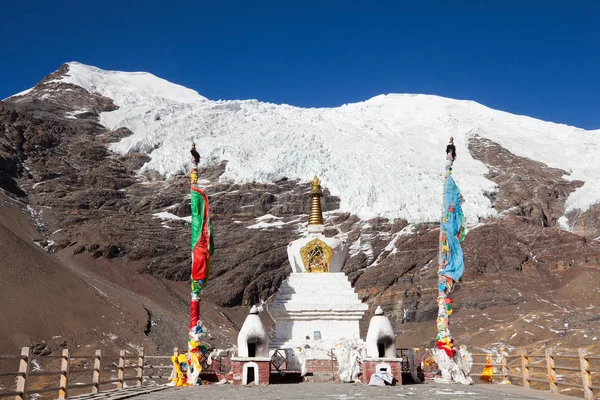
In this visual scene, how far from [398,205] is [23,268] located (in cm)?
4985

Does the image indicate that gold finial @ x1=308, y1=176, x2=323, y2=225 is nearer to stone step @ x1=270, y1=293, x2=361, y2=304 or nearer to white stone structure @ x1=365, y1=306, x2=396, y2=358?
stone step @ x1=270, y1=293, x2=361, y2=304

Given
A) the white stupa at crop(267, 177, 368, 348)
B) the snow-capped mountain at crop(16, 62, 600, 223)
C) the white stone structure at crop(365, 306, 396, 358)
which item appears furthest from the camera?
the snow-capped mountain at crop(16, 62, 600, 223)

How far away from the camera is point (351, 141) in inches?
3836

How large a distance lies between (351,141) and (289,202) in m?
24.1

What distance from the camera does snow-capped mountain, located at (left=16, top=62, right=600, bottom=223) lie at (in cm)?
8269

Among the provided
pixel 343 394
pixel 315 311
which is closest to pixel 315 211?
pixel 315 311

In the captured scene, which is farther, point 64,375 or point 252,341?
point 252,341

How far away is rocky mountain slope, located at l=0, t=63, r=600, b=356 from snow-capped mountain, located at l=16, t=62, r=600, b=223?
376 mm

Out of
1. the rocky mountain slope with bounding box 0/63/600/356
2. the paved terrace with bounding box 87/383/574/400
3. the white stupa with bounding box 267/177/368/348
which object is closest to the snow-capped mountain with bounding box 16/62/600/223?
the rocky mountain slope with bounding box 0/63/600/356

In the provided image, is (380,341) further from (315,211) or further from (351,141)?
(351,141)

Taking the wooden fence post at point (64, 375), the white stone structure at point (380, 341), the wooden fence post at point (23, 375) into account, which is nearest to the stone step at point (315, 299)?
the white stone structure at point (380, 341)

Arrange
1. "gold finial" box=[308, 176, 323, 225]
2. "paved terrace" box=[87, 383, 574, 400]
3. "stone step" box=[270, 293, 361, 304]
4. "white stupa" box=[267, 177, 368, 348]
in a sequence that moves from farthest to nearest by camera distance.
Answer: "gold finial" box=[308, 176, 323, 225]
"stone step" box=[270, 293, 361, 304]
"white stupa" box=[267, 177, 368, 348]
"paved terrace" box=[87, 383, 574, 400]

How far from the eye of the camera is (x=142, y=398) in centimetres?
1324

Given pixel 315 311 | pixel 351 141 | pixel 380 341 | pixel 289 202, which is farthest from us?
pixel 351 141
